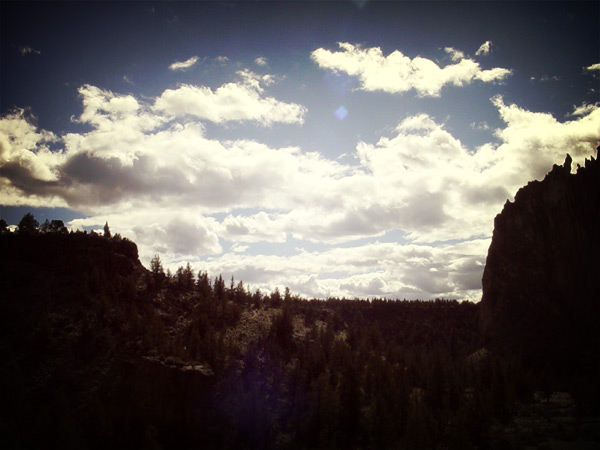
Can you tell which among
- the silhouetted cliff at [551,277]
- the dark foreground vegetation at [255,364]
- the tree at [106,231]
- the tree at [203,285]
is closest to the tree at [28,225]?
the dark foreground vegetation at [255,364]

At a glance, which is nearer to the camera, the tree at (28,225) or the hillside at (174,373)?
the hillside at (174,373)

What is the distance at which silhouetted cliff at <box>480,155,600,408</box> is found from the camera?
7712 cm

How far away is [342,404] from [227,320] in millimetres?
37454

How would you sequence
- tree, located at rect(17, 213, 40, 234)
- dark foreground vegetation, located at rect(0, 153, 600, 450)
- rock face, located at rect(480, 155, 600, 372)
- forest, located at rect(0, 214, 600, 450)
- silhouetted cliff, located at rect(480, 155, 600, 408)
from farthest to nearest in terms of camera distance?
tree, located at rect(17, 213, 40, 234), rock face, located at rect(480, 155, 600, 372), silhouetted cliff, located at rect(480, 155, 600, 408), dark foreground vegetation, located at rect(0, 153, 600, 450), forest, located at rect(0, 214, 600, 450)

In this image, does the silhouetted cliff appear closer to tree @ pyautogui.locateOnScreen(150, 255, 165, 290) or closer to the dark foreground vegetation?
the dark foreground vegetation

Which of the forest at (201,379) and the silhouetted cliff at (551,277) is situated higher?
the silhouetted cliff at (551,277)

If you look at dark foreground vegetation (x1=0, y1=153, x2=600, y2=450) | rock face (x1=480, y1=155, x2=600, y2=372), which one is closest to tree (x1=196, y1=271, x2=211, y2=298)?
dark foreground vegetation (x1=0, y1=153, x2=600, y2=450)

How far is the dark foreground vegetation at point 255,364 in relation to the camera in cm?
4962

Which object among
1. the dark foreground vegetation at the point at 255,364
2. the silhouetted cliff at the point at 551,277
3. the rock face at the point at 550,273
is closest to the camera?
the dark foreground vegetation at the point at 255,364

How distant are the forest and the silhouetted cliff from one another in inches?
162

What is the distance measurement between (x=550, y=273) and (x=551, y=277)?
0.95 metres

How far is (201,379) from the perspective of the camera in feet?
195

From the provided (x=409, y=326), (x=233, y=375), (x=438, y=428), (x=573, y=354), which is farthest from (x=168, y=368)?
(x=409, y=326)

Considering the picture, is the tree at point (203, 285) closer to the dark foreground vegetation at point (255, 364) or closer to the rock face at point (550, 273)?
the dark foreground vegetation at point (255, 364)
